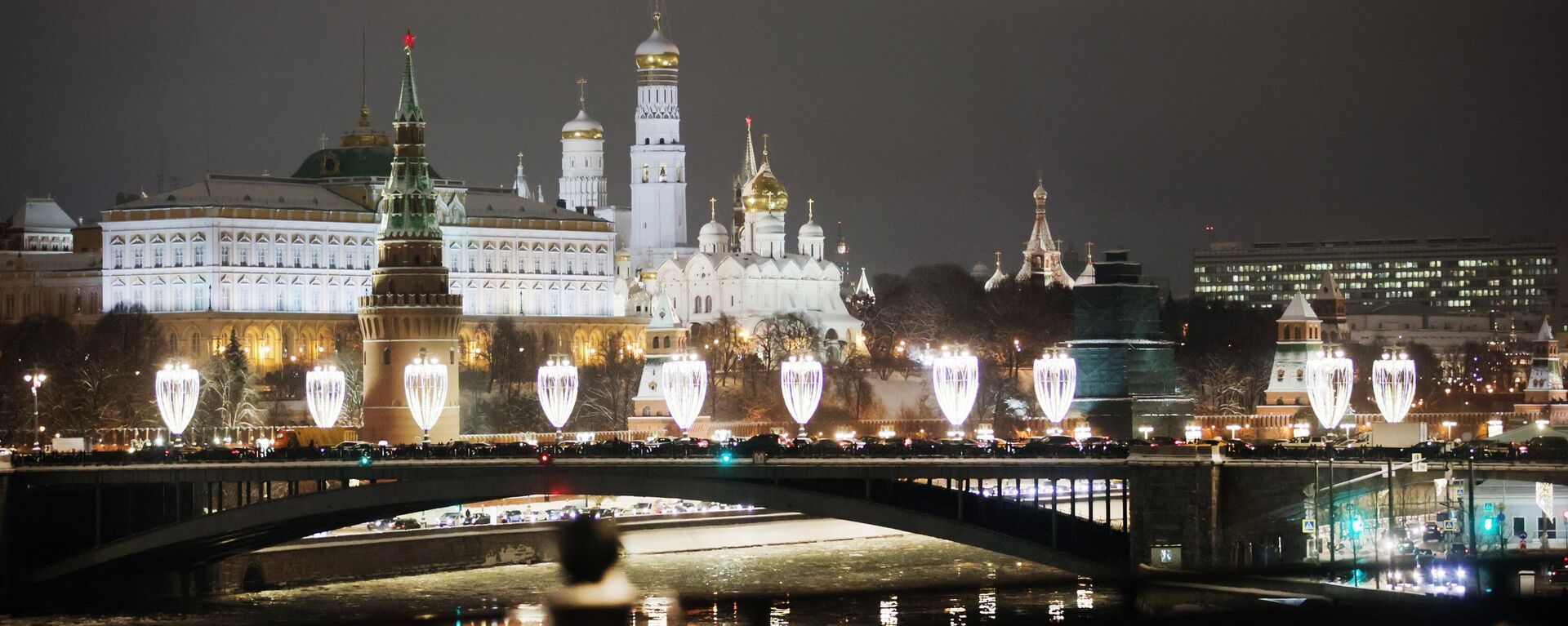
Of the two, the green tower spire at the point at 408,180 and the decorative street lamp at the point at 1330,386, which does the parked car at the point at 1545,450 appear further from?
the green tower spire at the point at 408,180

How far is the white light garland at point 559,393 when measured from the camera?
13688 cm

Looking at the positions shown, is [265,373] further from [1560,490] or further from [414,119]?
[1560,490]

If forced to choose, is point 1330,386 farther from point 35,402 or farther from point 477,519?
point 35,402

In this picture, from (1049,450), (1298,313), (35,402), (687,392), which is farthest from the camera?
(1298,313)

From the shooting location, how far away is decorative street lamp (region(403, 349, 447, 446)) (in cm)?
12888

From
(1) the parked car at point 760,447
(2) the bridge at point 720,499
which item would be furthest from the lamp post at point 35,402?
(1) the parked car at point 760,447

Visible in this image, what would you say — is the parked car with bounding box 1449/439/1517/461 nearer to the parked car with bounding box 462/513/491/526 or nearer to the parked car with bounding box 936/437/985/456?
the parked car with bounding box 936/437/985/456

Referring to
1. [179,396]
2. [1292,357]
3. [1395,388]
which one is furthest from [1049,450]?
[1292,357]

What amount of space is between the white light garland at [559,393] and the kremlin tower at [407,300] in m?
4.31

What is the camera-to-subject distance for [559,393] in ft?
459

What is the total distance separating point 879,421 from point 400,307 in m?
32.6

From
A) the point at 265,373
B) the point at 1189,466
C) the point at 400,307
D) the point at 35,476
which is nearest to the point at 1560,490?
the point at 1189,466

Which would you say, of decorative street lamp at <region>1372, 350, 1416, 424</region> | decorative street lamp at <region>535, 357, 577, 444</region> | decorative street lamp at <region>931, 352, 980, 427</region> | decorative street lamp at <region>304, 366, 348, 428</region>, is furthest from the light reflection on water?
decorative street lamp at <region>1372, 350, 1416, 424</region>

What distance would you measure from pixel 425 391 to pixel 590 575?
7239 cm
